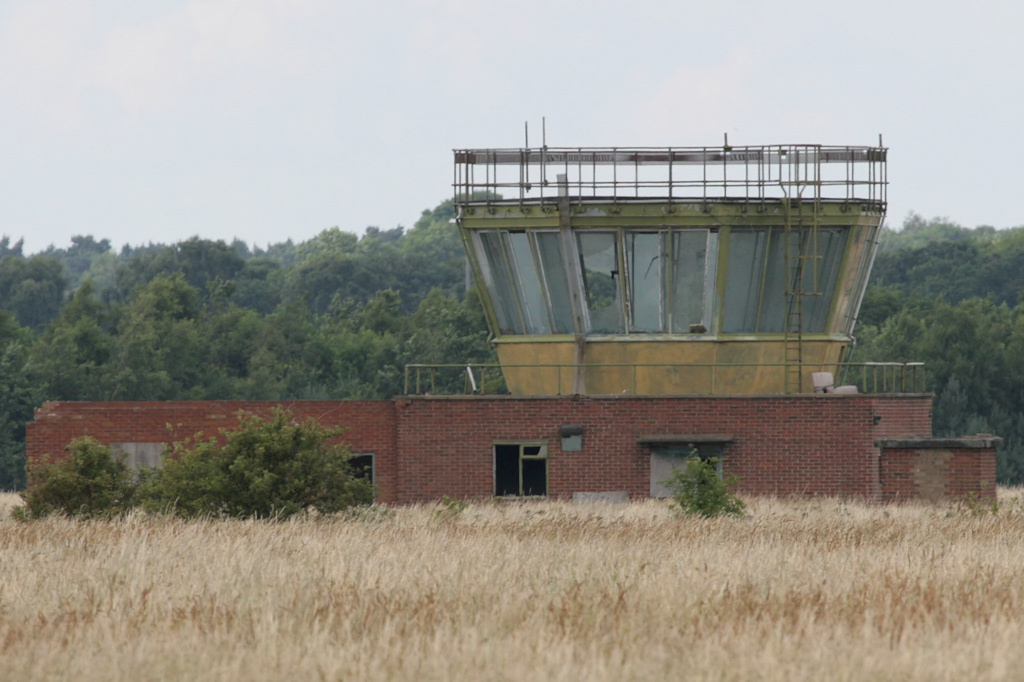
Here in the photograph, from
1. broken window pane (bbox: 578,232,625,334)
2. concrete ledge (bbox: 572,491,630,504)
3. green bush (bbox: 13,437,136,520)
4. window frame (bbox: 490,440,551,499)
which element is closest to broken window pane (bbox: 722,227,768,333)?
broken window pane (bbox: 578,232,625,334)

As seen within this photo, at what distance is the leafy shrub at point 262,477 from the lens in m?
22.7

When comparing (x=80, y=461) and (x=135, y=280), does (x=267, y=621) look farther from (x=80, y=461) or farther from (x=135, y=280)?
(x=135, y=280)

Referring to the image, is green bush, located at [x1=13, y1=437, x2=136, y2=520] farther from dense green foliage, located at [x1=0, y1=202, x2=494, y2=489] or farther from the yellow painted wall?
dense green foliage, located at [x1=0, y1=202, x2=494, y2=489]

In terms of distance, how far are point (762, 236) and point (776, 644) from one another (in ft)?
68.2

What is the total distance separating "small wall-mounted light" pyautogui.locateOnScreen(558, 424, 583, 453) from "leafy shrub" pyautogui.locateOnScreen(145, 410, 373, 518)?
6.94 metres

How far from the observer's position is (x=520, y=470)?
98.4 feet

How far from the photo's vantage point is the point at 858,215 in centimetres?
3111

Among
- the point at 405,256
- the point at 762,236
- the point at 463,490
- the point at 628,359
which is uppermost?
the point at 405,256

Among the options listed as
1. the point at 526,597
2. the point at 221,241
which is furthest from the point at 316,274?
the point at 526,597

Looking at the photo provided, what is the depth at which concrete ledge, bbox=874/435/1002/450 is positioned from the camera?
29125mm

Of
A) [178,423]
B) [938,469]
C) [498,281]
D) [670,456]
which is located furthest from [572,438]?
[178,423]

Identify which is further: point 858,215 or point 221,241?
point 221,241

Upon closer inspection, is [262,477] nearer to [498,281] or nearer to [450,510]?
[450,510]

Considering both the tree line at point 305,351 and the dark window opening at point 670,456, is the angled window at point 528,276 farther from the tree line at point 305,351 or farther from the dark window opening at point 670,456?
the tree line at point 305,351
